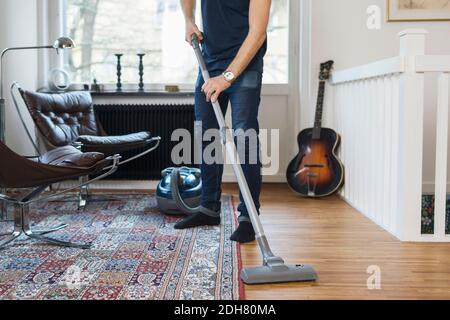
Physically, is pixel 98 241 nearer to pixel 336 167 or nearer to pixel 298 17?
pixel 336 167

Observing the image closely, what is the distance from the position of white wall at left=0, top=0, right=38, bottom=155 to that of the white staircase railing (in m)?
2.22

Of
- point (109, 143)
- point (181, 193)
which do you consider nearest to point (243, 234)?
point (181, 193)

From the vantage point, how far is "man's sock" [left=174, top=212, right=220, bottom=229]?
2.63 m

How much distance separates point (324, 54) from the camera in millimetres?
3891

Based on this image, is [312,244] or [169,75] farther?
[169,75]

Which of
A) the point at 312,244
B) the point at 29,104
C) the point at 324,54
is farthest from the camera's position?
the point at 324,54

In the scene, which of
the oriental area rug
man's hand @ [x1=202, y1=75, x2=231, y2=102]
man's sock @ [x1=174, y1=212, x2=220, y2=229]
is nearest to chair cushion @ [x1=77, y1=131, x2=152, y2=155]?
the oriental area rug

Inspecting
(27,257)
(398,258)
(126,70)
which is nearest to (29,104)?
(126,70)

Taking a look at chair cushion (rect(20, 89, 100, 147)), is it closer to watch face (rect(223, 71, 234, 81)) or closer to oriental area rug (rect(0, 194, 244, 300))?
oriental area rug (rect(0, 194, 244, 300))

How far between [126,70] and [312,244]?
96.0 inches

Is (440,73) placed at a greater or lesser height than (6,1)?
lesser

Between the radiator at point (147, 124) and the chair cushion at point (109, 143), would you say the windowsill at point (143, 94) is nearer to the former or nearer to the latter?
the radiator at point (147, 124)

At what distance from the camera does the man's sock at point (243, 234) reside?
2.37m

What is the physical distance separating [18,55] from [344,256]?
106 inches
